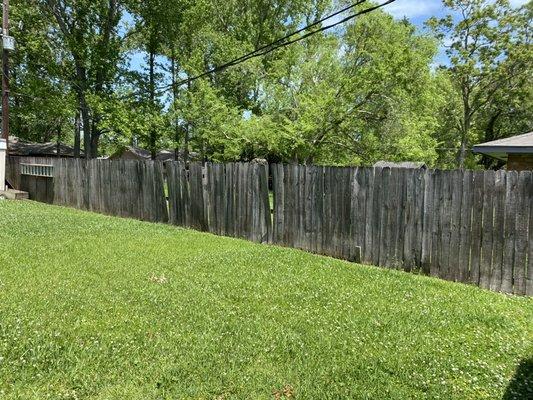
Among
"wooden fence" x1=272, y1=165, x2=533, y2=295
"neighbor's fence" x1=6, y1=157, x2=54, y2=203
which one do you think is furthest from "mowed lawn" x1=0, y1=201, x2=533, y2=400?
"neighbor's fence" x1=6, y1=157, x2=54, y2=203

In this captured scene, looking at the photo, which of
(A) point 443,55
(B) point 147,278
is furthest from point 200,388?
(A) point 443,55

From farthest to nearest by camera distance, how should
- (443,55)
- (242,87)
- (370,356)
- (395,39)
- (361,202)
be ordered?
(443,55), (242,87), (395,39), (361,202), (370,356)

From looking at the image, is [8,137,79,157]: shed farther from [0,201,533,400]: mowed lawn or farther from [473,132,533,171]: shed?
[473,132,533,171]: shed

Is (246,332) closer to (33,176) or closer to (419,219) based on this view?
(419,219)

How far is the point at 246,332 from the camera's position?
370 cm

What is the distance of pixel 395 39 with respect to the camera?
62.7ft

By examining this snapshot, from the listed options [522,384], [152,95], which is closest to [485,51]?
[152,95]

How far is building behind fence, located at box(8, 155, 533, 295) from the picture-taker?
17.8 feet

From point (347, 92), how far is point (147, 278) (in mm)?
13872

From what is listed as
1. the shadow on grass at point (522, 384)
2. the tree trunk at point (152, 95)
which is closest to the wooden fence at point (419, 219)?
the shadow on grass at point (522, 384)

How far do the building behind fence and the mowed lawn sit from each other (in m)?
0.50

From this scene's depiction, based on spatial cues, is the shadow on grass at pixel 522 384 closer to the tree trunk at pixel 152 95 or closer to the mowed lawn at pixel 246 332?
the mowed lawn at pixel 246 332

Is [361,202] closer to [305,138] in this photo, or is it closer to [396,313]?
[396,313]

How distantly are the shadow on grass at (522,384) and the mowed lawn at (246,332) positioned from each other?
0.04 feet
